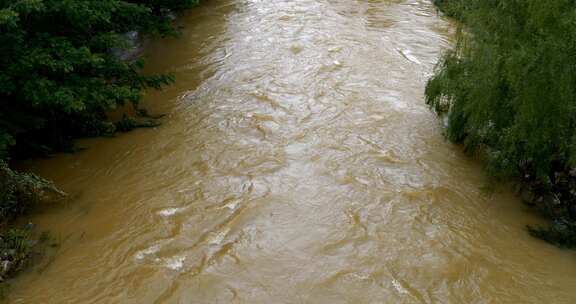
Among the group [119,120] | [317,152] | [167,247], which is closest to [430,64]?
[317,152]

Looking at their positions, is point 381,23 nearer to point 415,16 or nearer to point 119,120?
point 415,16

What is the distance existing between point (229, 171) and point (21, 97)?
321 centimetres

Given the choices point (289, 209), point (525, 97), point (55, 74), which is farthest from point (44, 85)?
point (525, 97)

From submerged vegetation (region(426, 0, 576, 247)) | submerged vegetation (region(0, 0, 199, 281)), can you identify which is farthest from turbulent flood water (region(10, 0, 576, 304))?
submerged vegetation (region(426, 0, 576, 247))

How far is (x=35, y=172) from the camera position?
28.7 ft

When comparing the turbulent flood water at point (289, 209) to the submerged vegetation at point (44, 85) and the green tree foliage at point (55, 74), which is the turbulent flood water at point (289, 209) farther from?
the green tree foliage at point (55, 74)

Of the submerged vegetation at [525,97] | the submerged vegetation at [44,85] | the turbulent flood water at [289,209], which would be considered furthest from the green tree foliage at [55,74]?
the submerged vegetation at [525,97]

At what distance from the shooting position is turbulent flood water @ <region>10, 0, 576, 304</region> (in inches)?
253

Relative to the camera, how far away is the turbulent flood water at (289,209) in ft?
21.1

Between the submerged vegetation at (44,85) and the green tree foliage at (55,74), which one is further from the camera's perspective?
the green tree foliage at (55,74)

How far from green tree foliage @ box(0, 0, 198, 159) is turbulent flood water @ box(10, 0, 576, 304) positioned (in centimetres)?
50

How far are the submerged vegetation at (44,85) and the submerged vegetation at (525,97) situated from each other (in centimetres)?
542

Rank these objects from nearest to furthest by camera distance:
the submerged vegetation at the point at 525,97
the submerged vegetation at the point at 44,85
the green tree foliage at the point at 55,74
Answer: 1. the submerged vegetation at the point at 525,97
2. the submerged vegetation at the point at 44,85
3. the green tree foliage at the point at 55,74

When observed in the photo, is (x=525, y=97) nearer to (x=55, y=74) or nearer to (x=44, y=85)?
(x=44, y=85)
